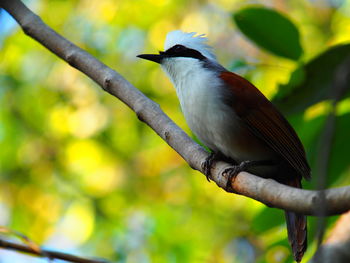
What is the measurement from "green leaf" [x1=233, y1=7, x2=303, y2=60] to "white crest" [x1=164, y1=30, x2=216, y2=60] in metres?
0.56

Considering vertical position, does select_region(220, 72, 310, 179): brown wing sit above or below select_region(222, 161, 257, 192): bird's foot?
above

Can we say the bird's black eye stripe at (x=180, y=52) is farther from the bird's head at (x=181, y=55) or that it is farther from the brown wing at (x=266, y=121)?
the brown wing at (x=266, y=121)

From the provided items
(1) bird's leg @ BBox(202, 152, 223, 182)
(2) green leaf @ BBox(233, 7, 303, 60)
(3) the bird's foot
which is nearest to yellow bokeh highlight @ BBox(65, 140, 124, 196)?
(1) bird's leg @ BBox(202, 152, 223, 182)

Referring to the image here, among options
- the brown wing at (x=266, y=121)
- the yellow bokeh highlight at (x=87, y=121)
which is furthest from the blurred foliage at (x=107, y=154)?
the brown wing at (x=266, y=121)

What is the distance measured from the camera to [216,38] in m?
8.57

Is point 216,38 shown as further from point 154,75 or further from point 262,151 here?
point 262,151

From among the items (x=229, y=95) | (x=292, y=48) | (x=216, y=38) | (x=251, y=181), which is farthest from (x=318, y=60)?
(x=216, y=38)

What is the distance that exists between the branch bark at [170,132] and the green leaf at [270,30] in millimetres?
755

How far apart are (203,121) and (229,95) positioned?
23 cm

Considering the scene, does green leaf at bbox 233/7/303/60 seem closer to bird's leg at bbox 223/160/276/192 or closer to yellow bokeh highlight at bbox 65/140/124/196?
bird's leg at bbox 223/160/276/192

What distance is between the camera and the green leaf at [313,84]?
117 inches

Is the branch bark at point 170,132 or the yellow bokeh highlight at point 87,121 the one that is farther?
the yellow bokeh highlight at point 87,121

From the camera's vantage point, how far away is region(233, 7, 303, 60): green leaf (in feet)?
9.79

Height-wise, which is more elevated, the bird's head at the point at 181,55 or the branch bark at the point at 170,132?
the bird's head at the point at 181,55
